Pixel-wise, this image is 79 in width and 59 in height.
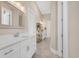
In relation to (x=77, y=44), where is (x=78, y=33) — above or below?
above

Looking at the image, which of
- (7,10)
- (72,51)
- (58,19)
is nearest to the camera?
(7,10)

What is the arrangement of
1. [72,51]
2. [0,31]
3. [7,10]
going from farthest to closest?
[72,51], [7,10], [0,31]

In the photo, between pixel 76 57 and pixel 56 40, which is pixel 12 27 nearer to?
pixel 76 57

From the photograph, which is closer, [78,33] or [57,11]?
[78,33]

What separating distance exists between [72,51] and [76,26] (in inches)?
31.4

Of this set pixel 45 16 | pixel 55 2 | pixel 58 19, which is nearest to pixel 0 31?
pixel 58 19

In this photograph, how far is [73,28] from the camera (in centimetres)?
342

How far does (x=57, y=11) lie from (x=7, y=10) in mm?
3270

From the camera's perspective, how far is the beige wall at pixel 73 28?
10.5ft

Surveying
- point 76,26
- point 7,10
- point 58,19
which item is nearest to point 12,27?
point 7,10

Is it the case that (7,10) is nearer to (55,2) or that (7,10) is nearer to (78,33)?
(78,33)

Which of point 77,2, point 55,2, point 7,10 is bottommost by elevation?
point 7,10

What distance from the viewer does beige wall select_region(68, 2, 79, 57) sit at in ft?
10.5

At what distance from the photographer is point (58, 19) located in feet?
17.5
